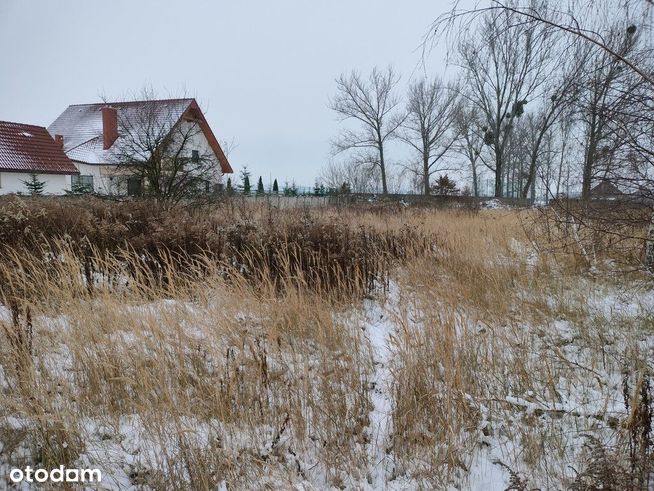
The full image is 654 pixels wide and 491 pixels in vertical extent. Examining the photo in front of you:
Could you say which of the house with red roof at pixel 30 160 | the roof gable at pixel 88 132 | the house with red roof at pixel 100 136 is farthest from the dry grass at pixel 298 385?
the house with red roof at pixel 30 160

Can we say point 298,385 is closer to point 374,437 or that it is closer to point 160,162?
point 374,437

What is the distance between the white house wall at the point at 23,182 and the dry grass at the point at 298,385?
21564 millimetres

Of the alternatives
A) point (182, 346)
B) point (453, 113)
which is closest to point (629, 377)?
point (182, 346)

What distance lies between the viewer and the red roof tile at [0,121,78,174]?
2084 cm

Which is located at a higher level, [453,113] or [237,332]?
[453,113]

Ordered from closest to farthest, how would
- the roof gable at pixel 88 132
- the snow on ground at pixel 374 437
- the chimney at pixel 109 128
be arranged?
1. the snow on ground at pixel 374 437
2. the chimney at pixel 109 128
3. the roof gable at pixel 88 132

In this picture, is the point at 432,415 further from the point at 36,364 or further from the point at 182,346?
the point at 36,364

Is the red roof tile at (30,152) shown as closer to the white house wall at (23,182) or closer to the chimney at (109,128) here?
the white house wall at (23,182)

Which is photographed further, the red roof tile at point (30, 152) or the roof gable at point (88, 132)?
the roof gable at point (88, 132)

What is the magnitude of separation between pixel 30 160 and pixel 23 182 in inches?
102

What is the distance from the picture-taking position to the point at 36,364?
242cm

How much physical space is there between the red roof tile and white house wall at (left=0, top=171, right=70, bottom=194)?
1.10 ft

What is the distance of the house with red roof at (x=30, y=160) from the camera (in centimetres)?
2064

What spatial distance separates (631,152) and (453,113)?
32.0m
